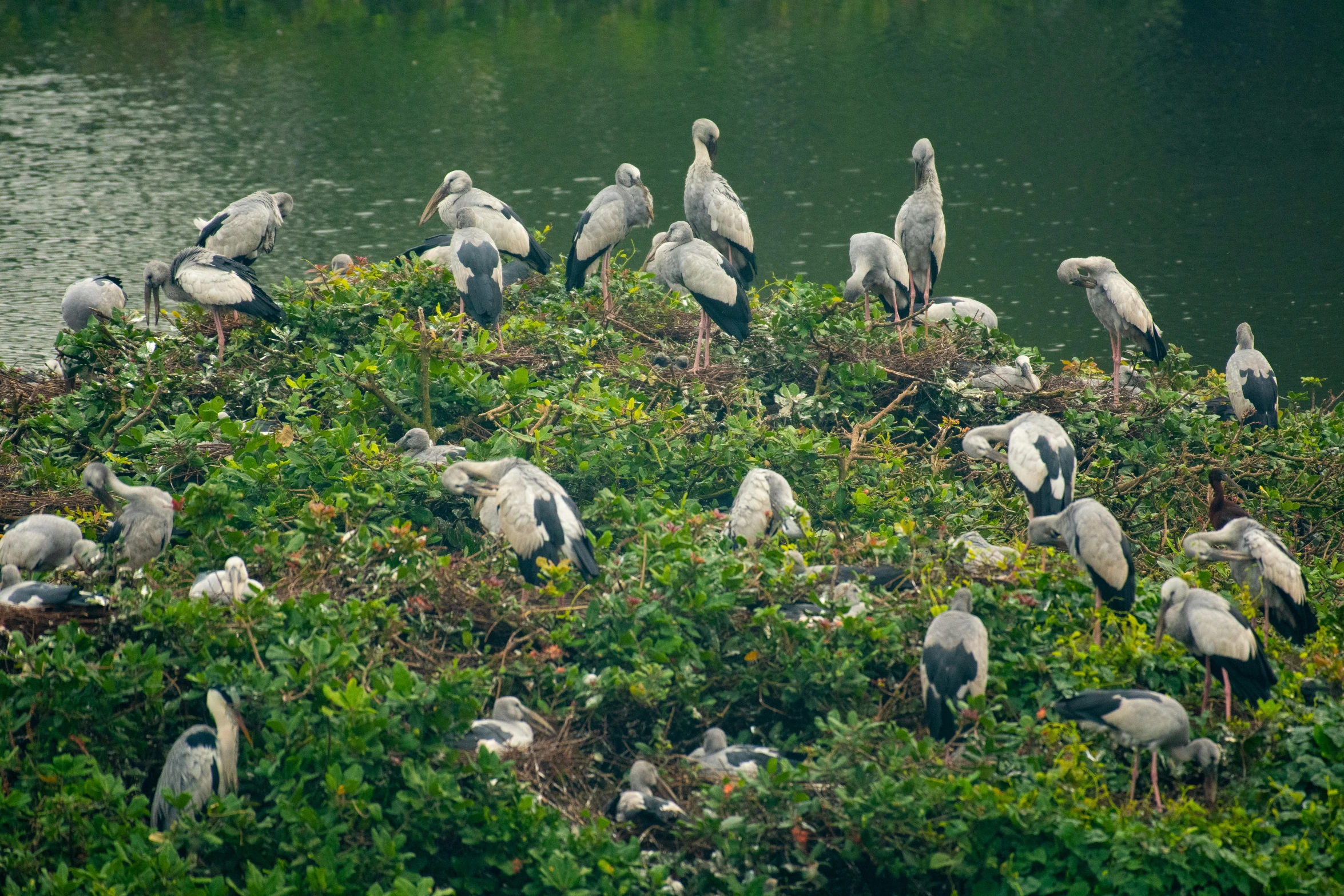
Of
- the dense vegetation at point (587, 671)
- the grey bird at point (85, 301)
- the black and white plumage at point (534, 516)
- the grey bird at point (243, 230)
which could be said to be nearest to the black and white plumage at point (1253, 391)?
the dense vegetation at point (587, 671)

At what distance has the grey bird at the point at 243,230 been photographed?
9.34 m

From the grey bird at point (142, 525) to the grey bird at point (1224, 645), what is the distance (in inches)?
169

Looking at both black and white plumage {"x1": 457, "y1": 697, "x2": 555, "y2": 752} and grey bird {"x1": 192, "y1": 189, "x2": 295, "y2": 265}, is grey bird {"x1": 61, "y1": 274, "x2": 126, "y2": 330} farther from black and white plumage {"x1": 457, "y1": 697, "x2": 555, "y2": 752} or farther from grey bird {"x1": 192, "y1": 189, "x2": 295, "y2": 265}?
black and white plumage {"x1": 457, "y1": 697, "x2": 555, "y2": 752}

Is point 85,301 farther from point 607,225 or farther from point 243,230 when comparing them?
point 607,225

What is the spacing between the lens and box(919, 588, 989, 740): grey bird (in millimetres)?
4910

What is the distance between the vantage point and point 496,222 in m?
10.0

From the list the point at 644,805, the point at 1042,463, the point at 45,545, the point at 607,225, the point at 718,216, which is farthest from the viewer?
the point at 718,216

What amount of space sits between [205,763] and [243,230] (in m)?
5.58

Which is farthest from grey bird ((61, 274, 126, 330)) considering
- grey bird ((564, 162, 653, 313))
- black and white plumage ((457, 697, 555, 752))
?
black and white plumage ((457, 697, 555, 752))

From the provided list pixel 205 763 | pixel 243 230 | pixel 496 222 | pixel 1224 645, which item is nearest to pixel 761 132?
pixel 496 222

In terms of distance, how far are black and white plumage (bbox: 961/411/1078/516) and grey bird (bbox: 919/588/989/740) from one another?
69.6 inches

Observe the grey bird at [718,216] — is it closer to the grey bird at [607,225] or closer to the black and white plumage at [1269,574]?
the grey bird at [607,225]

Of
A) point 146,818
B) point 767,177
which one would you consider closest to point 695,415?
point 146,818

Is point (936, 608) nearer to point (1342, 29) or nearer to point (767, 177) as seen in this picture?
point (767, 177)
